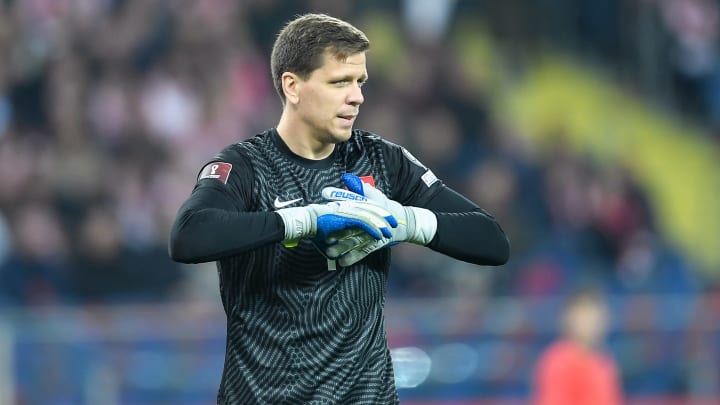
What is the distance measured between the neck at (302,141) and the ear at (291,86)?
58mm

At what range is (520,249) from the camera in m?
10.6

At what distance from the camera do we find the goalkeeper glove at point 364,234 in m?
3.46

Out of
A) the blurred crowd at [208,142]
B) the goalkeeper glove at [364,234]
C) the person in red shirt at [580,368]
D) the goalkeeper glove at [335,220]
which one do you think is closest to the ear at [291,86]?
the goalkeeper glove at [364,234]

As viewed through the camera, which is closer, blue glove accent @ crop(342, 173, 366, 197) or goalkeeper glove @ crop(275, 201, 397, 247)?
goalkeeper glove @ crop(275, 201, 397, 247)

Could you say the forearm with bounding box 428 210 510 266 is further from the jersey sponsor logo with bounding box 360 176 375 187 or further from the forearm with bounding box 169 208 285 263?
the forearm with bounding box 169 208 285 263

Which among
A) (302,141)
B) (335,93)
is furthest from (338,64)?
(302,141)

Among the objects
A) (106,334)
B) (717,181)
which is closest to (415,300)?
(106,334)

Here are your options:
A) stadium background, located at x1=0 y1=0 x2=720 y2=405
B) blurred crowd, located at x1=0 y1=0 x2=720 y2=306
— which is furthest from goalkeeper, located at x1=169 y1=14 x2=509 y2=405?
blurred crowd, located at x1=0 y1=0 x2=720 y2=306

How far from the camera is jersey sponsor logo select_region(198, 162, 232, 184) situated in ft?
11.6

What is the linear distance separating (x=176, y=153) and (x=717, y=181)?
16.1 feet

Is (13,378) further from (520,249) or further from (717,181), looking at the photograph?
(717,181)

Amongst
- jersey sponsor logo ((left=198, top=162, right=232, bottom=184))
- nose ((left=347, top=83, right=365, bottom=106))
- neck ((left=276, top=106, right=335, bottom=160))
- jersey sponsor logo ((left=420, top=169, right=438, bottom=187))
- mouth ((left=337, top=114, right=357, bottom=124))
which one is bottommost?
jersey sponsor logo ((left=198, top=162, right=232, bottom=184))

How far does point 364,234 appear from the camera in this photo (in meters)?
3.43

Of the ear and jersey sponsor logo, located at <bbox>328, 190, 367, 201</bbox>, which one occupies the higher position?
the ear
